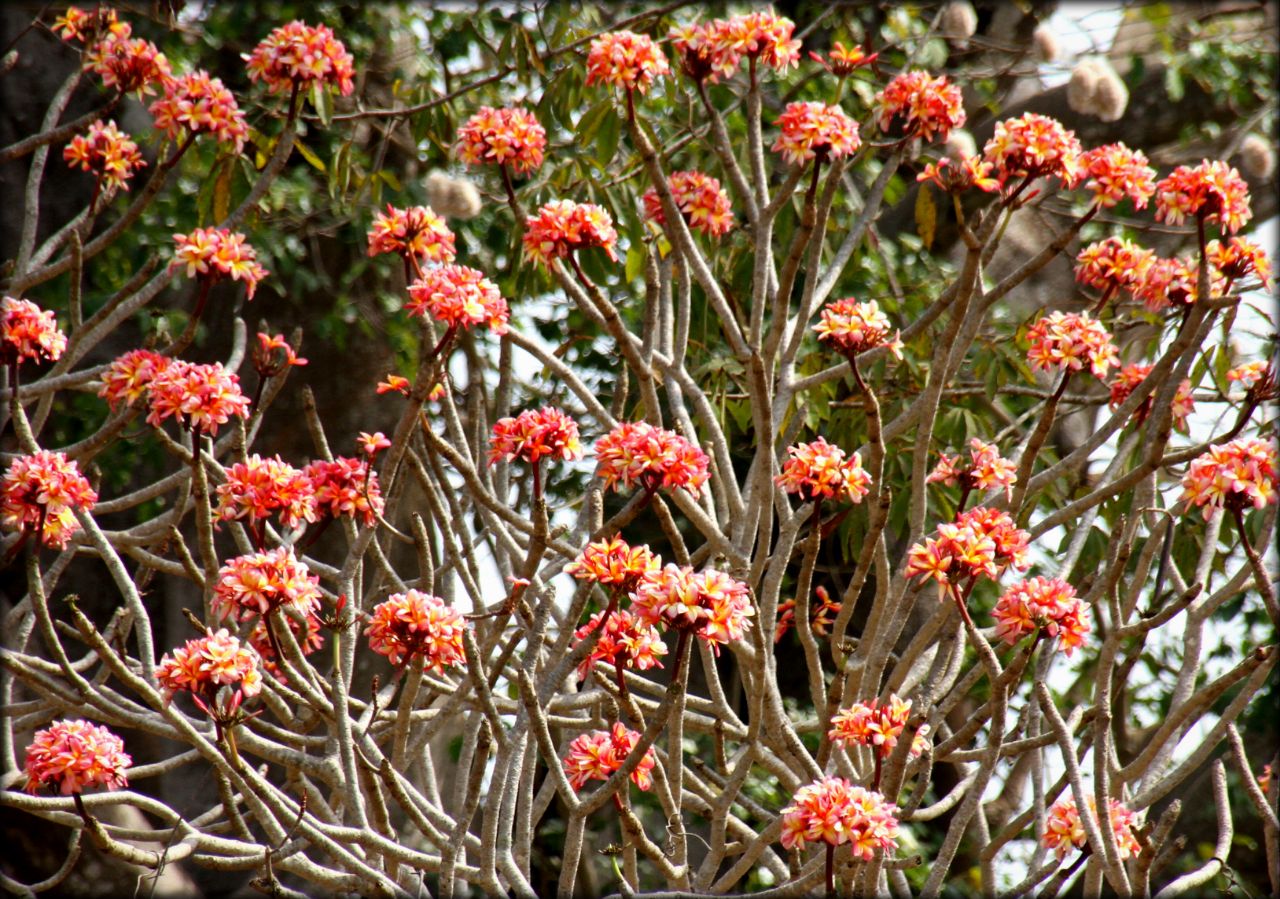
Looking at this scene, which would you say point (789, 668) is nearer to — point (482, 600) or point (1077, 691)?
point (1077, 691)

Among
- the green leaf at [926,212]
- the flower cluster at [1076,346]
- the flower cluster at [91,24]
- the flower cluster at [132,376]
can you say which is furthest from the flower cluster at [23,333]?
the green leaf at [926,212]

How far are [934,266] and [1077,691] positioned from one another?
1.81m

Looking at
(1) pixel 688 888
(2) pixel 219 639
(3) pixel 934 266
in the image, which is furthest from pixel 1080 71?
(2) pixel 219 639

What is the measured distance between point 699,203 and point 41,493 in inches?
51.2

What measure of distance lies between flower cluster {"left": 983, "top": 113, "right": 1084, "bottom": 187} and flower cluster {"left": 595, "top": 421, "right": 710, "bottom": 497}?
2.46ft

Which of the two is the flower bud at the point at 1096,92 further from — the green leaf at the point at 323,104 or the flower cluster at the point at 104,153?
the flower cluster at the point at 104,153

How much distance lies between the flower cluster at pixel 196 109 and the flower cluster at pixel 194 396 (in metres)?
0.78

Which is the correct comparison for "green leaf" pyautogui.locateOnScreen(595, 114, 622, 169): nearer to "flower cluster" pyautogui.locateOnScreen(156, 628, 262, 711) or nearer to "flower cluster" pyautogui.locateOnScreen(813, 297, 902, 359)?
"flower cluster" pyautogui.locateOnScreen(813, 297, 902, 359)

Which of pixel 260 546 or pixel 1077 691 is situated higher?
pixel 1077 691

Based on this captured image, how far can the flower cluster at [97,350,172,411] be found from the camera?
6.80 feet

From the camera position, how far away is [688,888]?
1.99 meters

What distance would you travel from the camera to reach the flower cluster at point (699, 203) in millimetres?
2547

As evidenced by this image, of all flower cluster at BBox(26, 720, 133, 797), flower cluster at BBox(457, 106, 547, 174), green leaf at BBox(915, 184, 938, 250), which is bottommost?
flower cluster at BBox(26, 720, 133, 797)

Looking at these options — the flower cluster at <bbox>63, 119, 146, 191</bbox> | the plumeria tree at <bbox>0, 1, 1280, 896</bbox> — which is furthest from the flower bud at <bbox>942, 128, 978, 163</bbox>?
the flower cluster at <bbox>63, 119, 146, 191</bbox>
